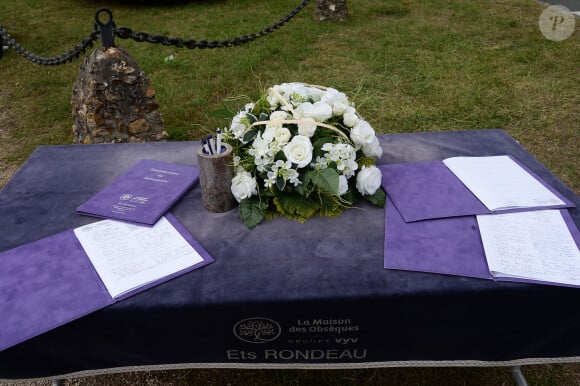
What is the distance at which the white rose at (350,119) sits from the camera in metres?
1.54

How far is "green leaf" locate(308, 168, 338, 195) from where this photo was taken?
1.40 m

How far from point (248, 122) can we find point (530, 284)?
949 millimetres

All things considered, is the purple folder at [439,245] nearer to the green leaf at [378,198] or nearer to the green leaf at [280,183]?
the green leaf at [378,198]

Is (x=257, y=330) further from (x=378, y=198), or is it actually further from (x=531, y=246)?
(x=531, y=246)

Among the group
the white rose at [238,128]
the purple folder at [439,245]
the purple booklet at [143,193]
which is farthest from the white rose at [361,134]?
A: the purple booklet at [143,193]

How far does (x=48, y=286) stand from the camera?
49.3 inches

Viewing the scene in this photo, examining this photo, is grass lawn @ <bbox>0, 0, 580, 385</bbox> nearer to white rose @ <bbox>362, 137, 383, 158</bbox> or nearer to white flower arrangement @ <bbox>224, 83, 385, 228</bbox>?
white flower arrangement @ <bbox>224, 83, 385, 228</bbox>

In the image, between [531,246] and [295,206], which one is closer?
[531,246]

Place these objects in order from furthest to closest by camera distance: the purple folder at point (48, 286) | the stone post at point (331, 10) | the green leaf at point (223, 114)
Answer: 1. the stone post at point (331, 10)
2. the green leaf at point (223, 114)
3. the purple folder at point (48, 286)

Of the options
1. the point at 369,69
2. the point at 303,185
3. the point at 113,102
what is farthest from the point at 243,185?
the point at 369,69

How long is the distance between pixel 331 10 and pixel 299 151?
17.2ft

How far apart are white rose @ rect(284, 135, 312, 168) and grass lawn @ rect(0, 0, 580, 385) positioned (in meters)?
0.96

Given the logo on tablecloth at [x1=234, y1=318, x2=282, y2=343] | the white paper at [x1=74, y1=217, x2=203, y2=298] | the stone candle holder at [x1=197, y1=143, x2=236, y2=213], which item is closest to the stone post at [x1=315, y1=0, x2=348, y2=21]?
the stone candle holder at [x1=197, y1=143, x2=236, y2=213]

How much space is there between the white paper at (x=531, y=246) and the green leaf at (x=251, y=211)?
2.20 feet
